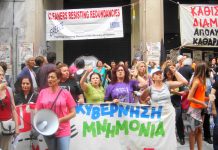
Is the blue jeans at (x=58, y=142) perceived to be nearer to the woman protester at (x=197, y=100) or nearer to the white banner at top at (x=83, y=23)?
the woman protester at (x=197, y=100)

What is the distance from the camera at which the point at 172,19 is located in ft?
68.1

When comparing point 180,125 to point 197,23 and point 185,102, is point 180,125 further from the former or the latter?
point 197,23

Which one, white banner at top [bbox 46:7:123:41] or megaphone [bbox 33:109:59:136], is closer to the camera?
megaphone [bbox 33:109:59:136]

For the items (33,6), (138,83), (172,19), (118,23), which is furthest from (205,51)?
(138,83)

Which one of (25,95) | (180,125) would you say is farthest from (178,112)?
(25,95)

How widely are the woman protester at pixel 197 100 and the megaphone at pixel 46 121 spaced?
298 centimetres

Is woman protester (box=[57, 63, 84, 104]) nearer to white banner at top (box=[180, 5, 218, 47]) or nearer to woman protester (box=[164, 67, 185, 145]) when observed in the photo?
woman protester (box=[164, 67, 185, 145])

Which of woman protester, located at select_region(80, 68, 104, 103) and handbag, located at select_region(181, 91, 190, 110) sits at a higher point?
woman protester, located at select_region(80, 68, 104, 103)

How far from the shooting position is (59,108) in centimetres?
707

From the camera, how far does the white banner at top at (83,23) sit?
50.7 ft

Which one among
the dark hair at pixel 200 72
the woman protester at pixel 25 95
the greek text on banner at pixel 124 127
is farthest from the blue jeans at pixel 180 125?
the woman protester at pixel 25 95

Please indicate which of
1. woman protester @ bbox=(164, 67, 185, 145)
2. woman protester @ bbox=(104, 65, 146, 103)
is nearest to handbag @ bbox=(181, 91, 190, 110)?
woman protester @ bbox=(164, 67, 185, 145)

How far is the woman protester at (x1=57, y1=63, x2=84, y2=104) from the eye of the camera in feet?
28.6

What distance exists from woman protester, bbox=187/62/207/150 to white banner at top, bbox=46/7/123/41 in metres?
6.71
